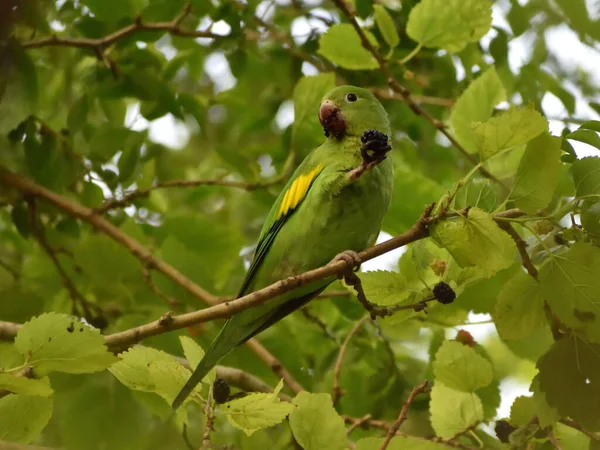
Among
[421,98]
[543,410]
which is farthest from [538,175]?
[421,98]

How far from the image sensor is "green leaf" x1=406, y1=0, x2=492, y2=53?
1.78 metres

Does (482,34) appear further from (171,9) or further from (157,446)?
(157,446)

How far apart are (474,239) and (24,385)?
0.78 m

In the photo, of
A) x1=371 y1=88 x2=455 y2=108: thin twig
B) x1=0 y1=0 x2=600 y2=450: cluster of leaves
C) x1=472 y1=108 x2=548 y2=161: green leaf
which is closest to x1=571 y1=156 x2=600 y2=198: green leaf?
x1=0 y1=0 x2=600 y2=450: cluster of leaves

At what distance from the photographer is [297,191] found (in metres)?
1.79

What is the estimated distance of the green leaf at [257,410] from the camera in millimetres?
1178

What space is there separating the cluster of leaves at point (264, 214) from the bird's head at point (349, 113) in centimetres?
6

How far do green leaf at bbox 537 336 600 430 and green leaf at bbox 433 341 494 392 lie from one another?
8.4 inches

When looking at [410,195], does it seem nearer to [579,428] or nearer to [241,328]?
[241,328]

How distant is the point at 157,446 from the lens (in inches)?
82.1

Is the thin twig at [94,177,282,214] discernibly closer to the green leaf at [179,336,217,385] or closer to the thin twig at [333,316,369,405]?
the thin twig at [333,316,369,405]

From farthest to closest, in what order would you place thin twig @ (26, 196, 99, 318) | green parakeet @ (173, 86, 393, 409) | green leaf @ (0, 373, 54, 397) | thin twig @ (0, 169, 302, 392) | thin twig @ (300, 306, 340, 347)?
thin twig @ (300, 306, 340, 347), thin twig @ (26, 196, 99, 318), thin twig @ (0, 169, 302, 392), green parakeet @ (173, 86, 393, 409), green leaf @ (0, 373, 54, 397)

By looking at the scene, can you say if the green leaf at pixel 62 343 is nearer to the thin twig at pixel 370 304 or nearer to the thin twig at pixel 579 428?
the thin twig at pixel 370 304

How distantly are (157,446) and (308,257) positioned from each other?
0.83 metres
